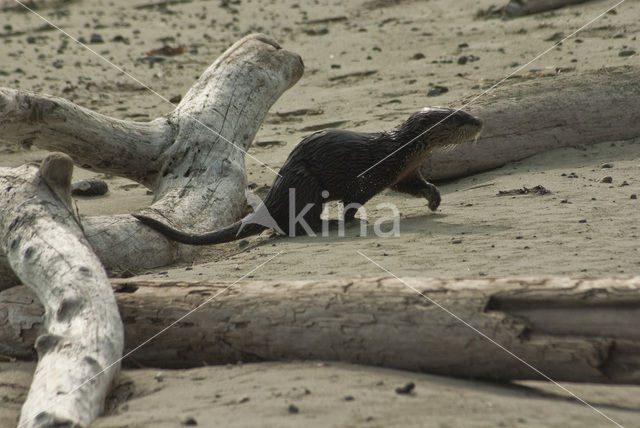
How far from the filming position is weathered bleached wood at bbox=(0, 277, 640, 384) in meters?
2.87

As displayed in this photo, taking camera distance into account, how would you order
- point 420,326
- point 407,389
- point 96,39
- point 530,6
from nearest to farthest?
point 407,389, point 420,326, point 530,6, point 96,39

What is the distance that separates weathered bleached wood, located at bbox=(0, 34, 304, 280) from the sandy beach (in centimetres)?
26

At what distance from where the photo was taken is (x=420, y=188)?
5.59m

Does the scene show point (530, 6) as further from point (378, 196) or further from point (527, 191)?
point (527, 191)

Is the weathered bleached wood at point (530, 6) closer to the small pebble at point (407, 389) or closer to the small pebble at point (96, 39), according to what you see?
the small pebble at point (96, 39)

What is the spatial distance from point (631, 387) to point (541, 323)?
1.40 feet

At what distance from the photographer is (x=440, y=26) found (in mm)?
10336

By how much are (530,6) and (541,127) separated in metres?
4.19

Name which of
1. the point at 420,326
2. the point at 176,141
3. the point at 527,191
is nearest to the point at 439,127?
the point at 527,191

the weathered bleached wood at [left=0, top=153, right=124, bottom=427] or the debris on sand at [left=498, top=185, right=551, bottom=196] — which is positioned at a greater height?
the debris on sand at [left=498, top=185, right=551, bottom=196]

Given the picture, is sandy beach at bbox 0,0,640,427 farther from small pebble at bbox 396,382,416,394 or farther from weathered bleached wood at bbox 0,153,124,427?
weathered bleached wood at bbox 0,153,124,427

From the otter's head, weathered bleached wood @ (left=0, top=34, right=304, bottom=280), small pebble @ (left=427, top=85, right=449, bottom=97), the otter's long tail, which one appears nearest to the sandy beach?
small pebble @ (left=427, top=85, right=449, bottom=97)

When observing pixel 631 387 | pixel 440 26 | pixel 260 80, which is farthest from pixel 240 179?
pixel 440 26

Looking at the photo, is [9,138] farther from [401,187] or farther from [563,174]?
[563,174]
